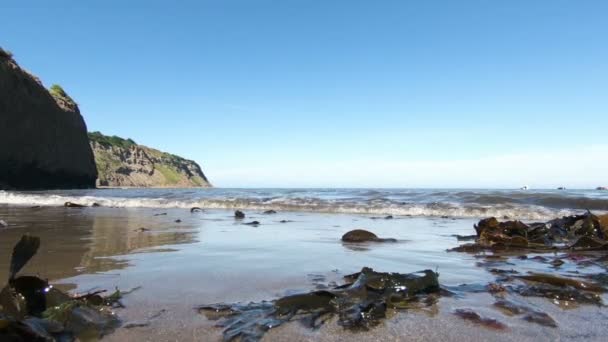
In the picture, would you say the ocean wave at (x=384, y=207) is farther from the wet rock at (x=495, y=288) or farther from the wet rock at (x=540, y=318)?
the wet rock at (x=540, y=318)

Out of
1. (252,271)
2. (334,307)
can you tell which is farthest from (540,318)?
(252,271)

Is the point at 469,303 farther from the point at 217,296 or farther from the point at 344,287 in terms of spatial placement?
the point at 217,296

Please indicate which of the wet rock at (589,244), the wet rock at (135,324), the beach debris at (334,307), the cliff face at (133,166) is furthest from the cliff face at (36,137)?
the wet rock at (589,244)

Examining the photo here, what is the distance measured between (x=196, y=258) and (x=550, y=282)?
318 cm

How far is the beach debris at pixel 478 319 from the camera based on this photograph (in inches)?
88.3

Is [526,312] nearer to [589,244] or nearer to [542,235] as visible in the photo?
[589,244]

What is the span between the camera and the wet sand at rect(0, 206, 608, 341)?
2.17 meters

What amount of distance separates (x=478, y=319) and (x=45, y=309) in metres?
2.34

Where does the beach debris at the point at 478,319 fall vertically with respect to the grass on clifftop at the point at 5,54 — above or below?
below

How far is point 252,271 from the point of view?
366 centimetres

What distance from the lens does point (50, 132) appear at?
133 ft

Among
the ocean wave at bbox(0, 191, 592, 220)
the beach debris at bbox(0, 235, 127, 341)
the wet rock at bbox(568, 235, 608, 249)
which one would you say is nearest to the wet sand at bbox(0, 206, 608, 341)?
the beach debris at bbox(0, 235, 127, 341)

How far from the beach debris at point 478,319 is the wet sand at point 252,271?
48mm

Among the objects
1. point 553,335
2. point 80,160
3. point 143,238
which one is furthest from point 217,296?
point 80,160
